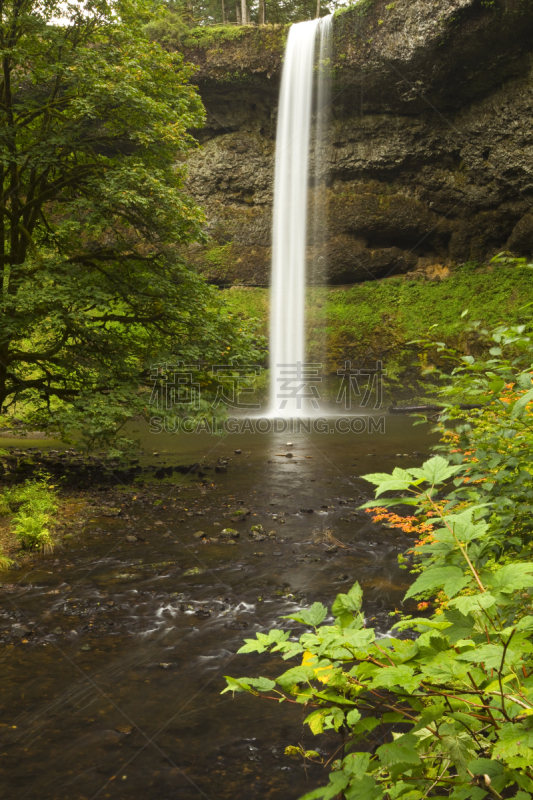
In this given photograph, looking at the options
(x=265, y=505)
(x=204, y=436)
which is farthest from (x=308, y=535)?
(x=204, y=436)

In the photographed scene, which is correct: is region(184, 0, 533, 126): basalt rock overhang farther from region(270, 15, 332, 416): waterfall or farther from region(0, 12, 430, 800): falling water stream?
region(0, 12, 430, 800): falling water stream

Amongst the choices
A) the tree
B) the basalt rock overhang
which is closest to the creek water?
the tree

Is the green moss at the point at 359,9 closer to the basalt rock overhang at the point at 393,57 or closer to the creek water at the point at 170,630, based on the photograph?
the basalt rock overhang at the point at 393,57

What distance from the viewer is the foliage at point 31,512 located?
21.9 ft

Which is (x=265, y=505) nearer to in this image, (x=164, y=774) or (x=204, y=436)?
(x=164, y=774)

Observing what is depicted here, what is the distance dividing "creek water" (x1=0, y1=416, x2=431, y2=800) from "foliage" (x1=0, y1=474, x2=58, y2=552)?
296 millimetres

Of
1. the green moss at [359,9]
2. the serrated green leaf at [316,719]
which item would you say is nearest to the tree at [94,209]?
the serrated green leaf at [316,719]

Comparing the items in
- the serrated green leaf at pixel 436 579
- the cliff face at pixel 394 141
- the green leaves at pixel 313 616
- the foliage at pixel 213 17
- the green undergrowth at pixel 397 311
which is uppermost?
the foliage at pixel 213 17

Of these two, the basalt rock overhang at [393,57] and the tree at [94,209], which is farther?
the basalt rock overhang at [393,57]

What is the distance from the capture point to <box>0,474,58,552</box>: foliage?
6680 millimetres

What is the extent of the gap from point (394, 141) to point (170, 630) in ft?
90.0

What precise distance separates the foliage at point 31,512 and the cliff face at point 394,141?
74.1 feet

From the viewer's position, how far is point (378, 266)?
2792cm

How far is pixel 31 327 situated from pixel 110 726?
6.31 m
